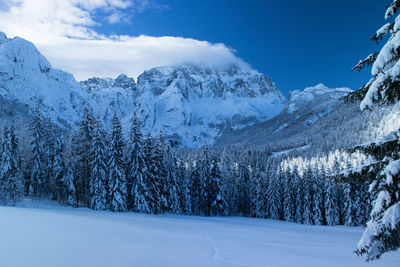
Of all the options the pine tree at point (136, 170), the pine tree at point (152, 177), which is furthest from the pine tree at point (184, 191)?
the pine tree at point (136, 170)

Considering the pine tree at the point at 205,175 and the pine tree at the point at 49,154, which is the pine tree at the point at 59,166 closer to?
the pine tree at the point at 49,154

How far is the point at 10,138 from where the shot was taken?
1410 inches

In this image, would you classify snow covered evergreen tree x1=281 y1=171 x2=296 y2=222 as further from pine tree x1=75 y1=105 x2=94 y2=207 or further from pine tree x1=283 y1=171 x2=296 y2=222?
pine tree x1=75 y1=105 x2=94 y2=207

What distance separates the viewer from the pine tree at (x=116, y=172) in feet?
109

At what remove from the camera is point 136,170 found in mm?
35875

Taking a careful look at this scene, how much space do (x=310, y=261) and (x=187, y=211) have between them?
41.2 m

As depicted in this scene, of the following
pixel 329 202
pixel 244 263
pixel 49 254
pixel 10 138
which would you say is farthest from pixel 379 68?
pixel 329 202

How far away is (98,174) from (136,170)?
4.77 metres

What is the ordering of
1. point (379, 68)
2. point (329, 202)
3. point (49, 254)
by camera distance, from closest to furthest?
point (379, 68) → point (49, 254) → point (329, 202)

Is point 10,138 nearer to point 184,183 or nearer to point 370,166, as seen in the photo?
point 184,183

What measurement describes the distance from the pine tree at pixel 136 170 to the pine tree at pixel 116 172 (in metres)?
1.66

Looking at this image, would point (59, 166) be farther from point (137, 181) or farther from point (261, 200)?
point (261, 200)

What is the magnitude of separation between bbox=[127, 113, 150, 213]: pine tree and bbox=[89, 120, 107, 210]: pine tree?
3.68m

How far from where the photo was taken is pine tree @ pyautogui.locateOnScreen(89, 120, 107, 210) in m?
33.3
